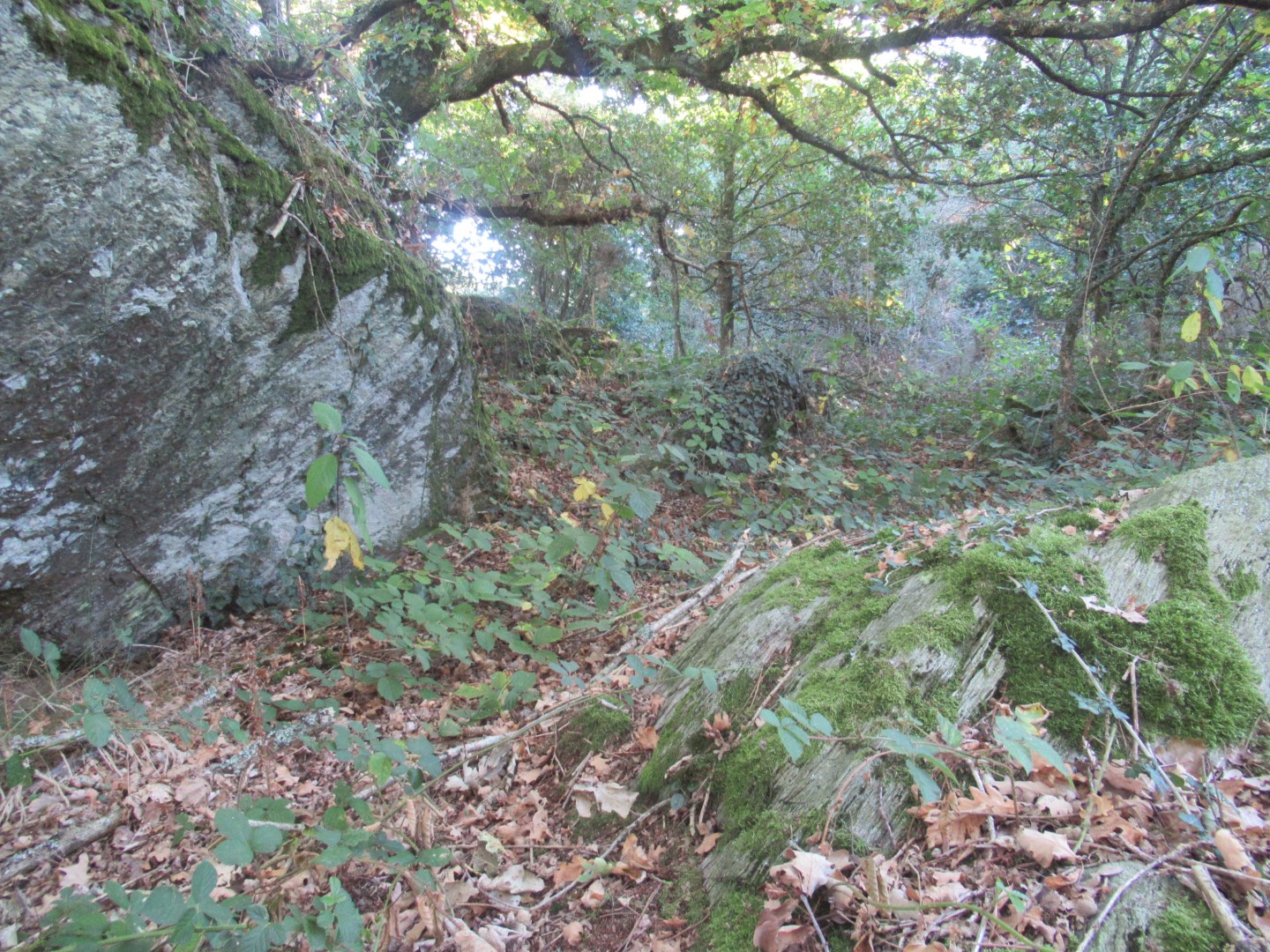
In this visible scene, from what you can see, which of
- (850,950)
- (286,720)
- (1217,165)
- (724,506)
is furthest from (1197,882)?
(1217,165)

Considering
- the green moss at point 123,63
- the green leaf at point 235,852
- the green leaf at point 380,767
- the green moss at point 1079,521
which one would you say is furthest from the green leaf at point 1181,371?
the green moss at point 123,63

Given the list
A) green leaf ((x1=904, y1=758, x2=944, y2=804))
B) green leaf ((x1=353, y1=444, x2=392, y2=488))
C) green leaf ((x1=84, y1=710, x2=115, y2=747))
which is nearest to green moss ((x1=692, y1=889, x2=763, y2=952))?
green leaf ((x1=904, y1=758, x2=944, y2=804))

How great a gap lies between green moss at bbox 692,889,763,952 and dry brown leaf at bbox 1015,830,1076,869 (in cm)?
54

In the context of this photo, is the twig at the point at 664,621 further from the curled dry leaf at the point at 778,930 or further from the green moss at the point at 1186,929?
the green moss at the point at 1186,929

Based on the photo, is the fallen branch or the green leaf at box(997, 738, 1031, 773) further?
the fallen branch

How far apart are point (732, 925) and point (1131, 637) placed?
4.04 feet

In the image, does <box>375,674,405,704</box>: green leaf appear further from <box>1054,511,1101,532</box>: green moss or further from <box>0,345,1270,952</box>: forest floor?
<box>1054,511,1101,532</box>: green moss

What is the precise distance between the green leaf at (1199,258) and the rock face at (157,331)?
4021 mm

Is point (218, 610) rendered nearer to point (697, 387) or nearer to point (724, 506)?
point (724, 506)

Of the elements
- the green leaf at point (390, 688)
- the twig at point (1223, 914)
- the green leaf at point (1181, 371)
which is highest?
the green leaf at point (1181, 371)

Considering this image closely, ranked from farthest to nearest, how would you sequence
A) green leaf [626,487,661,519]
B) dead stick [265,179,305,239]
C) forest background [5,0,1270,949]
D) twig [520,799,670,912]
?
1. dead stick [265,179,305,239]
2. green leaf [626,487,661,519]
3. forest background [5,0,1270,949]
4. twig [520,799,670,912]

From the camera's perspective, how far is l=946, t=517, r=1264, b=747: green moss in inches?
56.3

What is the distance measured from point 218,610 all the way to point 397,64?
19.5 ft

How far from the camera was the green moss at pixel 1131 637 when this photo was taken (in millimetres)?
1430
